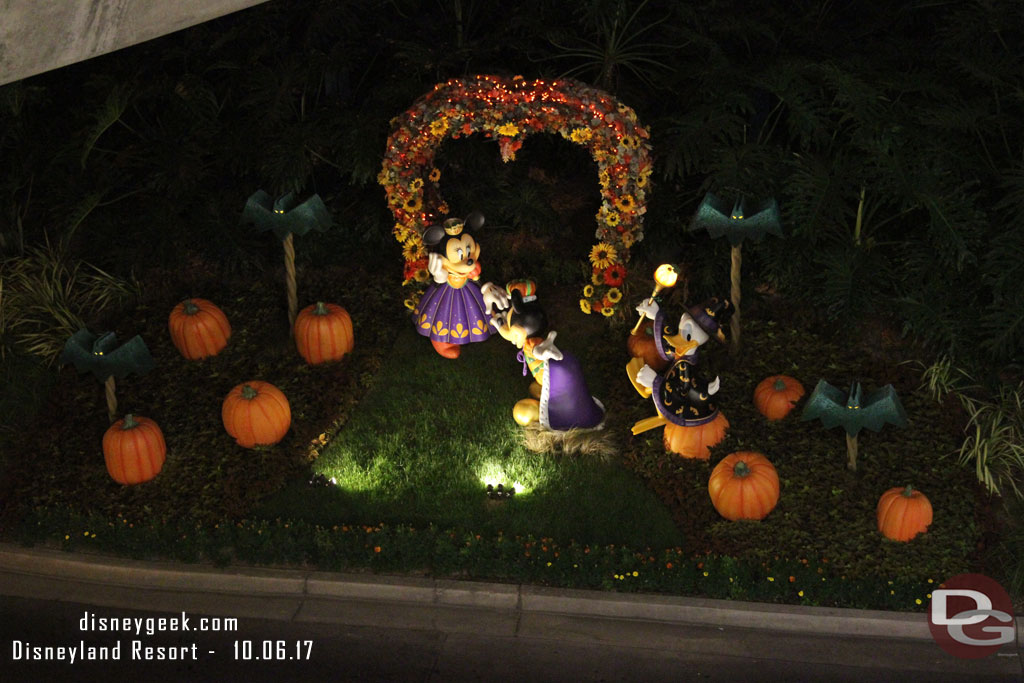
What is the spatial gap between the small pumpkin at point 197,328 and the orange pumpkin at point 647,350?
10.9 feet

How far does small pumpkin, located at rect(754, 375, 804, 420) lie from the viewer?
8844mm

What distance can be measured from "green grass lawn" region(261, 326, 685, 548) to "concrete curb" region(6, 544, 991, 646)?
0.55 m

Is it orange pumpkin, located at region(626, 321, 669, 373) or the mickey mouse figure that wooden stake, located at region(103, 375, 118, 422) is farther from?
orange pumpkin, located at region(626, 321, 669, 373)

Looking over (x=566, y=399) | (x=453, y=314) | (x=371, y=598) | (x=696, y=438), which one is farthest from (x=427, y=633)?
(x=453, y=314)

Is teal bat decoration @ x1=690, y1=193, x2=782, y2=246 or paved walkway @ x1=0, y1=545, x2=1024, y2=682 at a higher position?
teal bat decoration @ x1=690, y1=193, x2=782, y2=246

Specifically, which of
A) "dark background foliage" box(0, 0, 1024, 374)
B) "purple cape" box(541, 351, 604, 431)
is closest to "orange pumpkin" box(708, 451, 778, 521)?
"purple cape" box(541, 351, 604, 431)

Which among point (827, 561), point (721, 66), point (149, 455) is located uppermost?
point (721, 66)

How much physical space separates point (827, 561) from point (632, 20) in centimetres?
487

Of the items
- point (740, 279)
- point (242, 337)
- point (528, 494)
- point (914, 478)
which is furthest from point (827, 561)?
point (242, 337)

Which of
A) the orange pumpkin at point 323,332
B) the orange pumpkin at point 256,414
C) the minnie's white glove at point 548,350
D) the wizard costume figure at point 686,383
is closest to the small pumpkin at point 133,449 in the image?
the orange pumpkin at point 256,414

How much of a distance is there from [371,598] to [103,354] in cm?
258

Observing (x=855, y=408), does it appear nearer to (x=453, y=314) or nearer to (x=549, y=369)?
(x=549, y=369)

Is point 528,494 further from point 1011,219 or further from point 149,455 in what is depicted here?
point 1011,219

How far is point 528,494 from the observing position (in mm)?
8430
